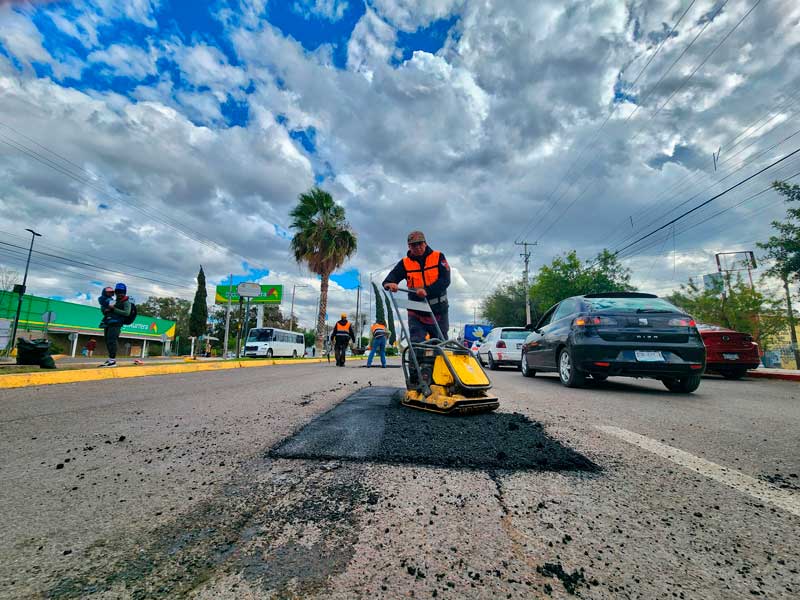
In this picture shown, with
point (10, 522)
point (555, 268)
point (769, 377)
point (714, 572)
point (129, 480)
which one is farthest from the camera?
point (555, 268)

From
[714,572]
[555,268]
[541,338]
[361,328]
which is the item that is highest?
[555,268]

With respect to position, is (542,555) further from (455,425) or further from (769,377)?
(769,377)

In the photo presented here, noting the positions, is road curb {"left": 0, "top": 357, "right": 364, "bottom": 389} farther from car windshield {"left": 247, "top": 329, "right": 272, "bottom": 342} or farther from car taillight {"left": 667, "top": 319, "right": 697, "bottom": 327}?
car windshield {"left": 247, "top": 329, "right": 272, "bottom": 342}

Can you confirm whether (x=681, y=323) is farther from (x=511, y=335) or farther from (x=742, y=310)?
(x=742, y=310)

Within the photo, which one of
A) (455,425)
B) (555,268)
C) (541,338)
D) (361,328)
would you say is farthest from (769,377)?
(361,328)

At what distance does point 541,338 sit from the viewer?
7422 mm

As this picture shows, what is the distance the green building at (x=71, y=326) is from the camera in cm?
2533

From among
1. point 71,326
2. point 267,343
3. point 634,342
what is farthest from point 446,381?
point 71,326

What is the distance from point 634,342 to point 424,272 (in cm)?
323

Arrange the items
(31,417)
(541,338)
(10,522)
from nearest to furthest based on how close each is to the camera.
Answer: (10,522)
(31,417)
(541,338)

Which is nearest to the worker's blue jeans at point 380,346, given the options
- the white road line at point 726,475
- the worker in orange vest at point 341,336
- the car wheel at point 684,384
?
the worker in orange vest at point 341,336

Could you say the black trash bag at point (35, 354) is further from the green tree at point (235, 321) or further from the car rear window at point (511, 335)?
the green tree at point (235, 321)

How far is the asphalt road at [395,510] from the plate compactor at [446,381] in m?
0.32

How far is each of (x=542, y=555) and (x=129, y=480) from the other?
1710 millimetres
